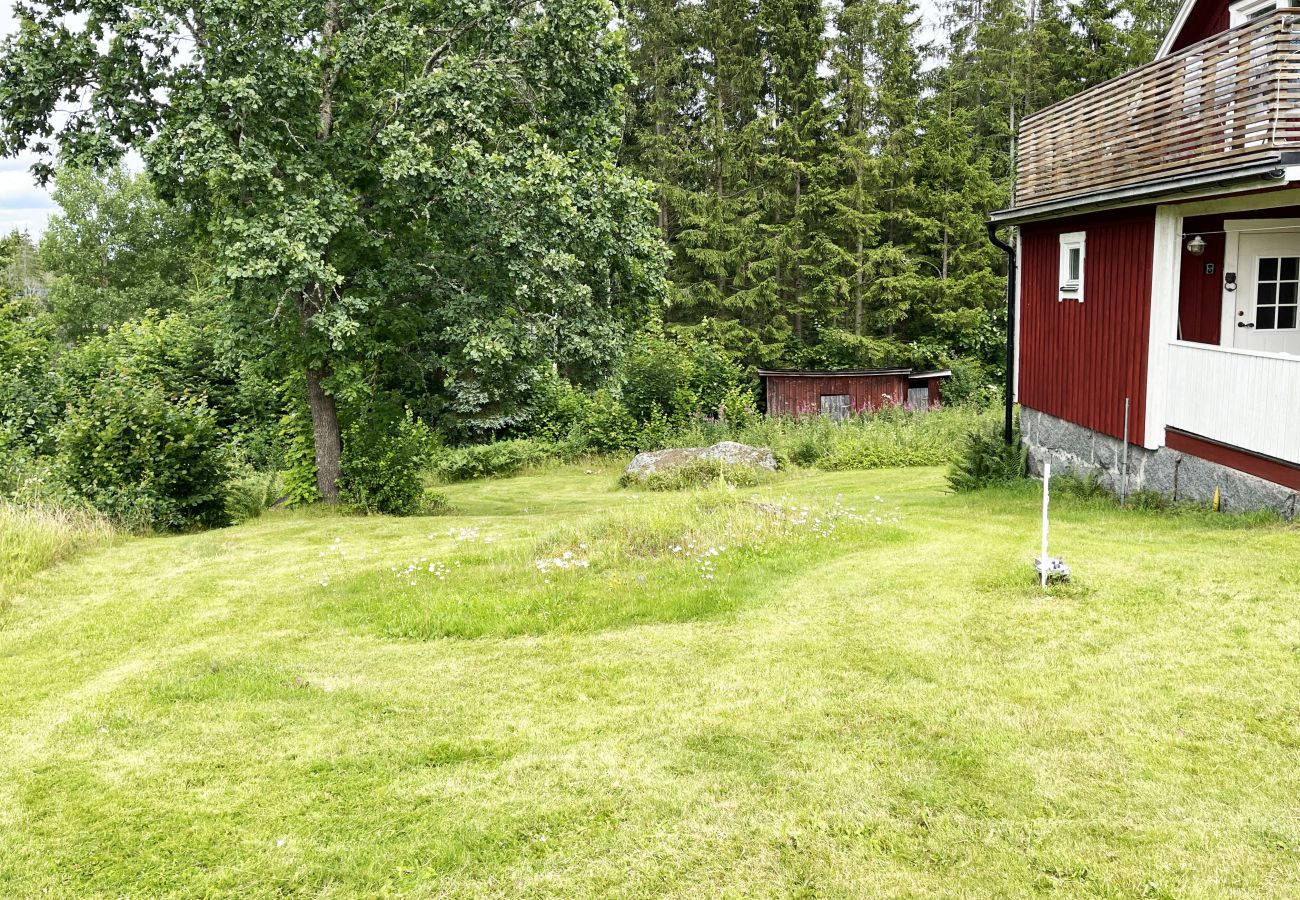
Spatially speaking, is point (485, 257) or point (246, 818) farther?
point (485, 257)

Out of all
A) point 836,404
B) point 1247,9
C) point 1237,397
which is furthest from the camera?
point 836,404

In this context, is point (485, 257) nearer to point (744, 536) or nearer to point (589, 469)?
point (744, 536)

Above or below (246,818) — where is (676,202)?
above

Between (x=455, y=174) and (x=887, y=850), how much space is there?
12.5 meters

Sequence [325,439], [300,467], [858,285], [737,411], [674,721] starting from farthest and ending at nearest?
[858,285] < [737,411] < [300,467] < [325,439] < [674,721]

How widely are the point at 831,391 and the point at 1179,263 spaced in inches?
744

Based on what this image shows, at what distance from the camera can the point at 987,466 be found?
1753 centimetres

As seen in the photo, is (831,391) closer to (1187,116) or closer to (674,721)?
(1187,116)

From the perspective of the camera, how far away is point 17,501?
13844 millimetres

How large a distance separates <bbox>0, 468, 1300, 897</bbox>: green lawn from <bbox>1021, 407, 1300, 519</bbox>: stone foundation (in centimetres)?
47

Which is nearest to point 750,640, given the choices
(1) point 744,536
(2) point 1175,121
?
(1) point 744,536

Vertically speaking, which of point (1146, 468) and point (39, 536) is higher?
point (39, 536)

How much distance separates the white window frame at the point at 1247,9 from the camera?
13534mm

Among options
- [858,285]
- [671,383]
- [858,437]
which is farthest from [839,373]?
[858,285]
